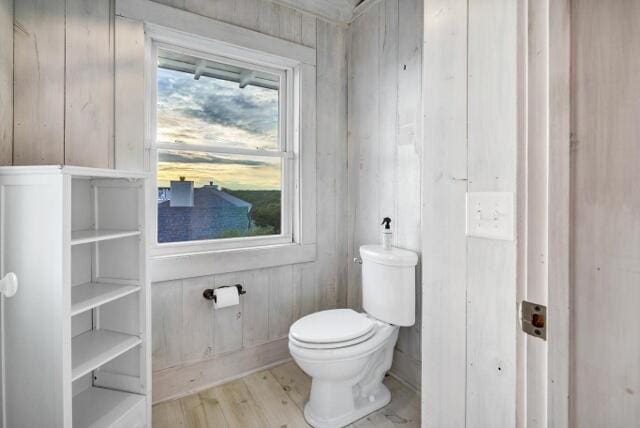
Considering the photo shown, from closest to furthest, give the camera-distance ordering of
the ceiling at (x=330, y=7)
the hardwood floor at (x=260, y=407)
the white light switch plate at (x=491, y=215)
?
1. the white light switch plate at (x=491, y=215)
2. the hardwood floor at (x=260, y=407)
3. the ceiling at (x=330, y=7)

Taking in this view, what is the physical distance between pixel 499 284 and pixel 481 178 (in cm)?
25

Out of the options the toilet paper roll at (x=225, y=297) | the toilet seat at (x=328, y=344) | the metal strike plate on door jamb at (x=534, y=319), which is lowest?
the toilet seat at (x=328, y=344)

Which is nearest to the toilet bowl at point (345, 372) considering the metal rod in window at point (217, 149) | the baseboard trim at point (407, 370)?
the baseboard trim at point (407, 370)

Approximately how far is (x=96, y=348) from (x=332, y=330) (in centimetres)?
104

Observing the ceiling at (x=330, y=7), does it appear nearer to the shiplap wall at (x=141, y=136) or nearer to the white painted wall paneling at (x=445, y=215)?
the shiplap wall at (x=141, y=136)

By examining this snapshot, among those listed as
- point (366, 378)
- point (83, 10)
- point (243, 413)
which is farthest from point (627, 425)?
point (83, 10)

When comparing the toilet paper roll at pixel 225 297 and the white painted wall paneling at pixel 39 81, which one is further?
the toilet paper roll at pixel 225 297

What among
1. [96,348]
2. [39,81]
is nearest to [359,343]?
[96,348]

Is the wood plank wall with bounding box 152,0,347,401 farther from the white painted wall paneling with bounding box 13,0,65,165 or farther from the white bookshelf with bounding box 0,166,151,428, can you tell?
the white painted wall paneling with bounding box 13,0,65,165

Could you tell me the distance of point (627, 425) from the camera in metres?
0.54

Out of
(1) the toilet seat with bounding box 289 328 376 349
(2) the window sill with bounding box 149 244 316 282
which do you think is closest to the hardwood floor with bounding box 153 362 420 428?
(1) the toilet seat with bounding box 289 328 376 349

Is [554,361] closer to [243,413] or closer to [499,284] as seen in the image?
[499,284]

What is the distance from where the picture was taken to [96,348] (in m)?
1.32

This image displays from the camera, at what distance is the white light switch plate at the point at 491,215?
69cm
